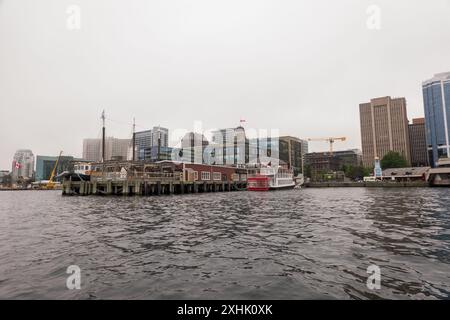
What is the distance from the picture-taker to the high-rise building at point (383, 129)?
162 m

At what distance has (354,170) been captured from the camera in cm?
14062

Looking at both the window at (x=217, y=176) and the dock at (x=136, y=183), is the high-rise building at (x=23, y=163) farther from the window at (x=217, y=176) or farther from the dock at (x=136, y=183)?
the window at (x=217, y=176)

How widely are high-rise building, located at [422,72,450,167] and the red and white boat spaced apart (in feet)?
333

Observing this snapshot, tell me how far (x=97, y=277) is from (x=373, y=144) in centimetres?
19150

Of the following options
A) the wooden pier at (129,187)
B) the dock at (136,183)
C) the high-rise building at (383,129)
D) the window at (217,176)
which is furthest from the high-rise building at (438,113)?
the wooden pier at (129,187)

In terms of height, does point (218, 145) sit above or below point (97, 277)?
above

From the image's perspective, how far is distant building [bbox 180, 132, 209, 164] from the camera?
15345cm

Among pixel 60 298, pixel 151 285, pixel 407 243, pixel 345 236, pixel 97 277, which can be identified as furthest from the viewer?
pixel 345 236

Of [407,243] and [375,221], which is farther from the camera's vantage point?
[375,221]

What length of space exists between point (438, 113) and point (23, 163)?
754 feet

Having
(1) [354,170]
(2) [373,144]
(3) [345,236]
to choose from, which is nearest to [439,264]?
(3) [345,236]

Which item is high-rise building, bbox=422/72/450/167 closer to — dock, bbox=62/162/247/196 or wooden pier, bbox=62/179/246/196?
dock, bbox=62/162/247/196

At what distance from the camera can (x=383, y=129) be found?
170 m
